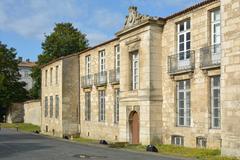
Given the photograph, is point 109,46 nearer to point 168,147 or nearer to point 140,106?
point 140,106

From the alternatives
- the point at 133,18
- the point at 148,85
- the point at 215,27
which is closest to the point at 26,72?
the point at 133,18

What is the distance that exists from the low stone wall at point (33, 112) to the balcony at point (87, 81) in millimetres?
17110

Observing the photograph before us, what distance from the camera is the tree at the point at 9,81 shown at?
64938 mm

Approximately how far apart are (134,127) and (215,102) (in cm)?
695

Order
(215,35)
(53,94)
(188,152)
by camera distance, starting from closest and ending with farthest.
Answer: (188,152), (215,35), (53,94)

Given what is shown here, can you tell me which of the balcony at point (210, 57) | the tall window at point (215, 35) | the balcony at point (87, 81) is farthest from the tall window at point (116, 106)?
the tall window at point (215, 35)

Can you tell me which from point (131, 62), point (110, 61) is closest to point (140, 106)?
point (131, 62)

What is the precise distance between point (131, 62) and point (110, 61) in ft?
16.8

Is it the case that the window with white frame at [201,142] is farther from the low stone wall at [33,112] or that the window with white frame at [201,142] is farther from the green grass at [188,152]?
the low stone wall at [33,112]

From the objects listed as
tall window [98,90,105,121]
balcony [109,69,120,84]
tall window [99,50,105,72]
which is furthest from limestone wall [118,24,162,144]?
tall window [99,50,105,72]

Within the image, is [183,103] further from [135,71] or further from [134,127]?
[135,71]

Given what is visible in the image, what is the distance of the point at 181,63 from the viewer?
22594 millimetres

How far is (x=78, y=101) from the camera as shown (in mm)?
37500

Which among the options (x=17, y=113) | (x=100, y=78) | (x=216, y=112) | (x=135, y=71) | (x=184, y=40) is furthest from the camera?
(x=17, y=113)
